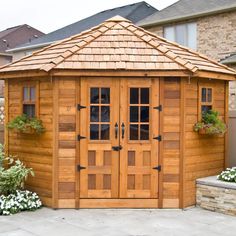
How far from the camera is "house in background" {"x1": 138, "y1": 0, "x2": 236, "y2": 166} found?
52.1ft

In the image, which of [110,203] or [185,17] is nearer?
[110,203]

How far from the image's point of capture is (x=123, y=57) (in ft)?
23.4

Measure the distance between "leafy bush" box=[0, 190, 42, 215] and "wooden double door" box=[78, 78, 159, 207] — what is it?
81 centimetres

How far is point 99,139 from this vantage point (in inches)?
279

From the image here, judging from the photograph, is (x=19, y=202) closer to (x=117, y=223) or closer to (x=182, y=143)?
(x=117, y=223)

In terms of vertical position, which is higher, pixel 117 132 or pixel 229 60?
pixel 229 60

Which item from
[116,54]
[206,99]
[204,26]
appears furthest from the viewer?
[204,26]

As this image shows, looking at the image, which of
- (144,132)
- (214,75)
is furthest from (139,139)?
(214,75)

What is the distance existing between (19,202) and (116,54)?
2969mm

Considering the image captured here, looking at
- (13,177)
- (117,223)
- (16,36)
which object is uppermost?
(16,36)

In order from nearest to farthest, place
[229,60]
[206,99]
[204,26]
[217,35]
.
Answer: [206,99]
[229,60]
[217,35]
[204,26]

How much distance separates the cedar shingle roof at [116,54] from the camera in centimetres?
695

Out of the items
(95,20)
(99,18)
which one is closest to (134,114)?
(95,20)

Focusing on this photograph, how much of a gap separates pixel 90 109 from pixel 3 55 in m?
25.2
